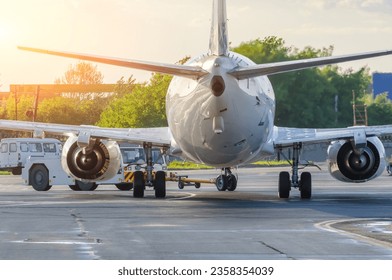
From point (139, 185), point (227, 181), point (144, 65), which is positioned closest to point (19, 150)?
point (227, 181)

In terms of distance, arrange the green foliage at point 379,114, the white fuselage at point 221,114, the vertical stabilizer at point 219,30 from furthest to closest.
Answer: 1. the green foliage at point 379,114
2. the vertical stabilizer at point 219,30
3. the white fuselage at point 221,114

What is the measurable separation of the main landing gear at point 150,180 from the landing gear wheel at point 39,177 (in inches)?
408

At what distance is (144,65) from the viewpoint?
107 ft

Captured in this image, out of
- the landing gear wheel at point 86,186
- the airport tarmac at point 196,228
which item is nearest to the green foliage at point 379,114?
the landing gear wheel at point 86,186

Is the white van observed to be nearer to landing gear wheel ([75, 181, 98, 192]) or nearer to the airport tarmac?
landing gear wheel ([75, 181, 98, 192])

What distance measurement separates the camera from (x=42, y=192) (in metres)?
51.2

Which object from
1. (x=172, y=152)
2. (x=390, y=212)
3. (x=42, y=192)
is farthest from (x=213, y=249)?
(x=42, y=192)

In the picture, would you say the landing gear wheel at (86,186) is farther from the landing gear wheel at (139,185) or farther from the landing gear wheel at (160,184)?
the landing gear wheel at (160,184)

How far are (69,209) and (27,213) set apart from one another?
96.0 inches

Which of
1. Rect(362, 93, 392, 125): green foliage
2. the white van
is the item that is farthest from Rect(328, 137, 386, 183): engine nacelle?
Rect(362, 93, 392, 125): green foliage

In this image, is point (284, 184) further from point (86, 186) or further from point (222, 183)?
point (86, 186)

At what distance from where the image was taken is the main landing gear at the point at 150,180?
138 feet

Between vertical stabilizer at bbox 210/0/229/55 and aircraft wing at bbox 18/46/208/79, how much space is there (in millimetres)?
1455
